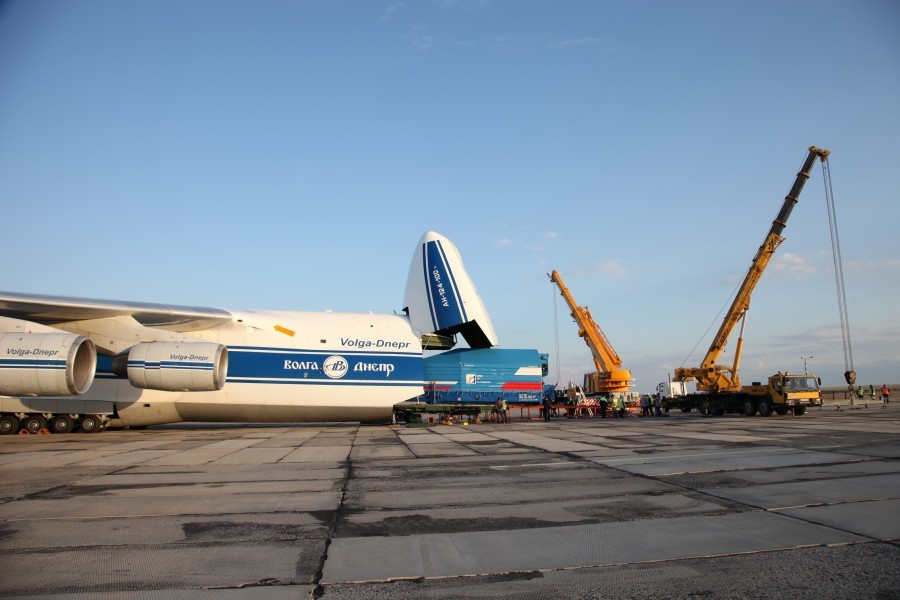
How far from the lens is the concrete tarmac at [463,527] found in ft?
11.9

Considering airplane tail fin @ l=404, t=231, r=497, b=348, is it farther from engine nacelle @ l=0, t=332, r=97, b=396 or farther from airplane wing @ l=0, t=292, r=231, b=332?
engine nacelle @ l=0, t=332, r=97, b=396

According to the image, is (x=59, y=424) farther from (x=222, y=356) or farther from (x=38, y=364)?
(x=222, y=356)

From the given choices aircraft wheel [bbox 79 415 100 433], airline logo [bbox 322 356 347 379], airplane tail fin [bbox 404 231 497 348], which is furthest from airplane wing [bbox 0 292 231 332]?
airplane tail fin [bbox 404 231 497 348]

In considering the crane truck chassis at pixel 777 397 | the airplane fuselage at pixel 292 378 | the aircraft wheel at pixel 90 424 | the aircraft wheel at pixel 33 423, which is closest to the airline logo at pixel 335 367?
the airplane fuselage at pixel 292 378

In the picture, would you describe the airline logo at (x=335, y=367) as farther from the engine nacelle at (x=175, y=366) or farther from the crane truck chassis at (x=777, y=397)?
the crane truck chassis at (x=777, y=397)

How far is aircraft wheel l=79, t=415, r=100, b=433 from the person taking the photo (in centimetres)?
1795

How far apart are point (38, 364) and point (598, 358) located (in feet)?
98.6

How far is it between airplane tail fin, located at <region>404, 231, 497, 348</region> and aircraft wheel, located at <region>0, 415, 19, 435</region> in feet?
42.1

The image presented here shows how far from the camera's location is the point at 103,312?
16.2m

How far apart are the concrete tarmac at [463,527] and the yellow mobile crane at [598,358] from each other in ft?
80.9

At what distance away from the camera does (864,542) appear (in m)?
4.27

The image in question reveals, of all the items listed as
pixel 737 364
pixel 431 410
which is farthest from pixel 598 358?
pixel 431 410

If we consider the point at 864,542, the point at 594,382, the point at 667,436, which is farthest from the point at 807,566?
the point at 594,382

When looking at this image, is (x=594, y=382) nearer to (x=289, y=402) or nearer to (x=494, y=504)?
(x=289, y=402)
